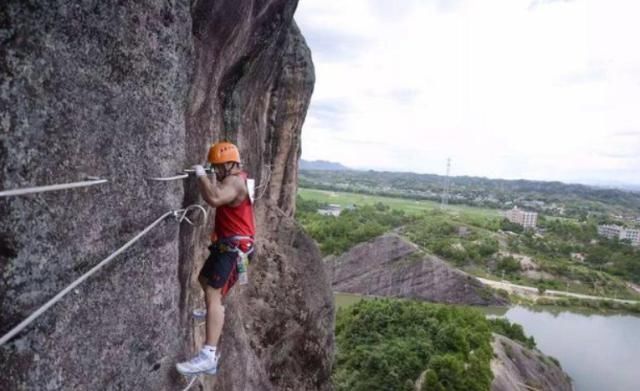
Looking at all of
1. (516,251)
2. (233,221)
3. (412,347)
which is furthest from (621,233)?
(233,221)

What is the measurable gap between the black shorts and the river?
102 ft

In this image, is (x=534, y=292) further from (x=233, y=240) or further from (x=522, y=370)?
(x=233, y=240)

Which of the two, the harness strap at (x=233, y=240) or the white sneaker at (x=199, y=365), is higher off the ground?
the harness strap at (x=233, y=240)

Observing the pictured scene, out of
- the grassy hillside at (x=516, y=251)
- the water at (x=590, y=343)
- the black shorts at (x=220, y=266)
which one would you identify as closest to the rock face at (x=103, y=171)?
the black shorts at (x=220, y=266)

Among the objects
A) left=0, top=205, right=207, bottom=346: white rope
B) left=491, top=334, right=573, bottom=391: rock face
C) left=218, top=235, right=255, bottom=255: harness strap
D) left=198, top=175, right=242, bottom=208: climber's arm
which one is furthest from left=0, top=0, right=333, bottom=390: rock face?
left=491, top=334, right=573, bottom=391: rock face

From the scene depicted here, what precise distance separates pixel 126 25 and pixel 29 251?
1622mm

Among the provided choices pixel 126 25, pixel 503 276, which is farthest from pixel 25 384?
pixel 503 276

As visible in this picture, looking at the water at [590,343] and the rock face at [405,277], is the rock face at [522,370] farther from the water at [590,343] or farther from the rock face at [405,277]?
the rock face at [405,277]

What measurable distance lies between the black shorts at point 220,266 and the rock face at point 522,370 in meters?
20.2

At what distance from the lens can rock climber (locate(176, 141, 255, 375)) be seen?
13.6 feet

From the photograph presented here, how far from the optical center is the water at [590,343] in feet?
97.9

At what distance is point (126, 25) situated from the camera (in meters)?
3.17

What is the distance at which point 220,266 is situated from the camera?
4.30 metres

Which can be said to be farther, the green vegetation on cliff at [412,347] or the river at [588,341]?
the river at [588,341]
